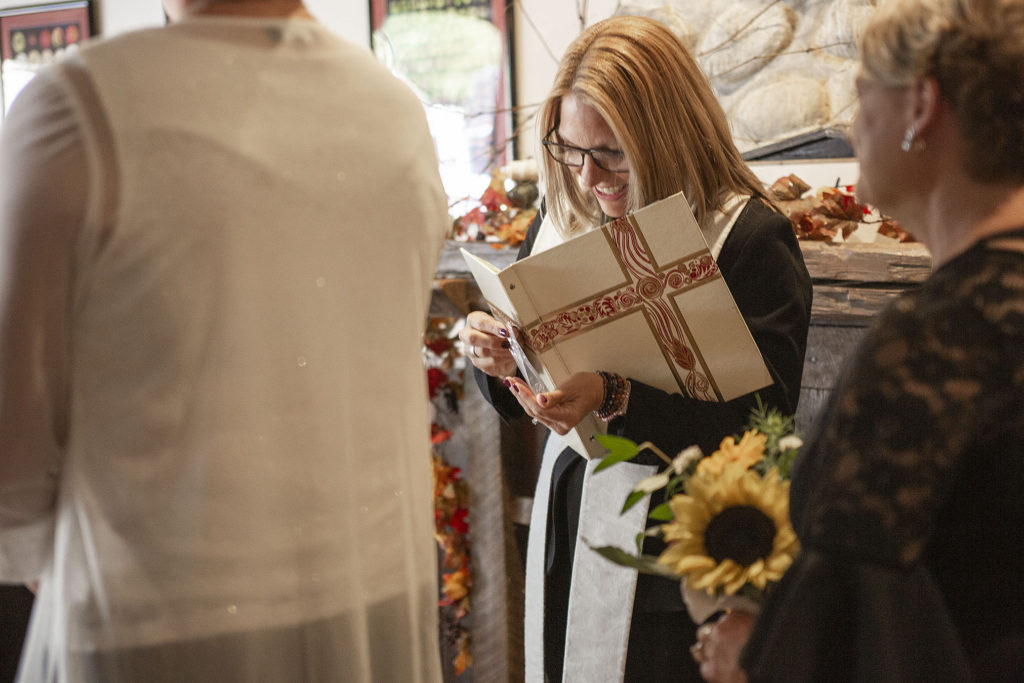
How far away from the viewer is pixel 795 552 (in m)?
0.98

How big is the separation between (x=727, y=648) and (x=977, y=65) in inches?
24.3

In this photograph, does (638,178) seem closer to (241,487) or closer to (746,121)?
(241,487)

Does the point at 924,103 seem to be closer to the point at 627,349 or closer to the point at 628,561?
the point at 628,561

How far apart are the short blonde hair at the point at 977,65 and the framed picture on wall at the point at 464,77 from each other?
2.56 m

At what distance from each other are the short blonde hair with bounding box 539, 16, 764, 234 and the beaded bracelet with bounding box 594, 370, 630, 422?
0.99 ft

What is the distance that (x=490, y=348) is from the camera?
5.86 ft

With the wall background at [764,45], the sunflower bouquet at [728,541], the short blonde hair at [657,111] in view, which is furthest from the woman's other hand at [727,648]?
the wall background at [764,45]

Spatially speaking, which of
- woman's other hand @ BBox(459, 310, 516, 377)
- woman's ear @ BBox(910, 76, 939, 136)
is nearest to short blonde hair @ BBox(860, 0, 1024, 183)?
woman's ear @ BBox(910, 76, 939, 136)

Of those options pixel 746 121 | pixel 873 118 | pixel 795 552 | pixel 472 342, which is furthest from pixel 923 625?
pixel 746 121

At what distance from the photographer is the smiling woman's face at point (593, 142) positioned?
1641 millimetres

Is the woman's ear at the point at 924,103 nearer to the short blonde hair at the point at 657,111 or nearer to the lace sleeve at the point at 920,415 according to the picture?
the lace sleeve at the point at 920,415

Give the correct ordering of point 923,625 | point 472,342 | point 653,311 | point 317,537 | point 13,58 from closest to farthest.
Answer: point 923,625 → point 317,537 → point 653,311 → point 472,342 → point 13,58

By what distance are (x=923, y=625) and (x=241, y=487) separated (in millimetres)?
639

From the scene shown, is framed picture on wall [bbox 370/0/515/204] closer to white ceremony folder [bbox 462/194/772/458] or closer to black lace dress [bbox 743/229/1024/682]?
white ceremony folder [bbox 462/194/772/458]
